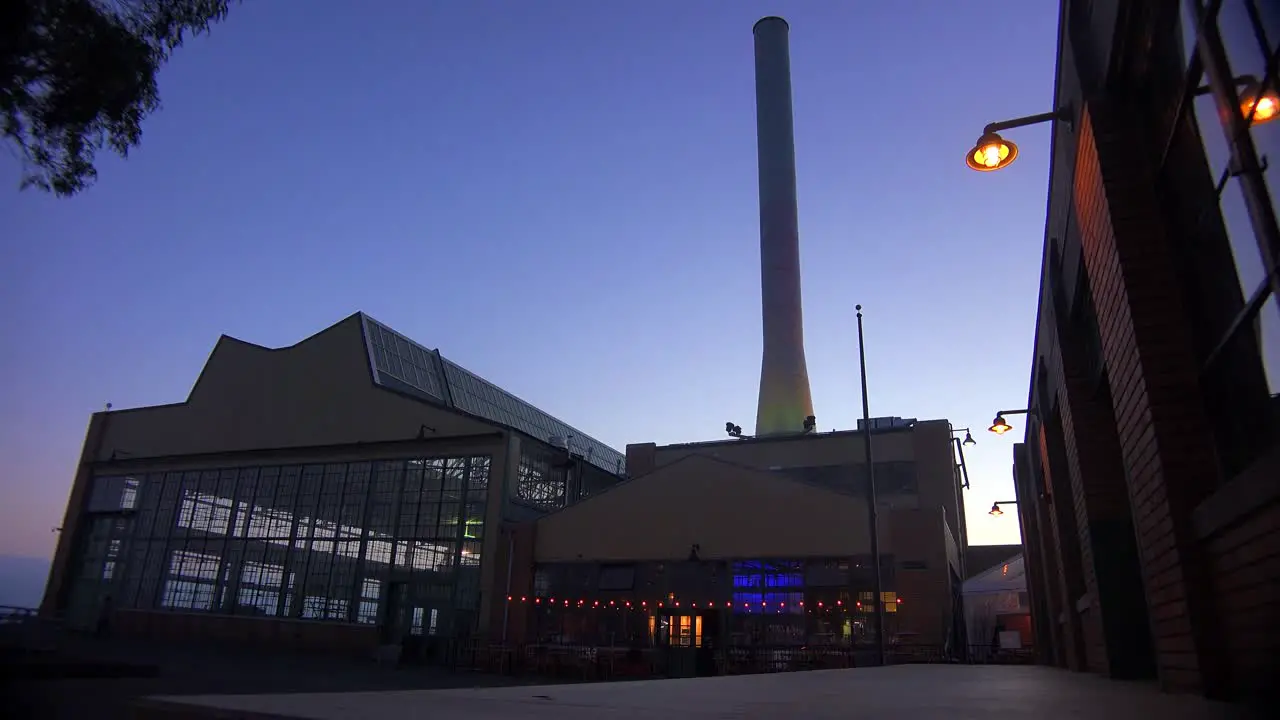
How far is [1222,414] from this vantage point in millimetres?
4438

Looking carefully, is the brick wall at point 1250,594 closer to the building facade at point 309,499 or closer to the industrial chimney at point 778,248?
the building facade at point 309,499

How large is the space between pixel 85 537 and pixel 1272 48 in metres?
45.1

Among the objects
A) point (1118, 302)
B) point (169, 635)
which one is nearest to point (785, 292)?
point (169, 635)

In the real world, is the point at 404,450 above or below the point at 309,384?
below

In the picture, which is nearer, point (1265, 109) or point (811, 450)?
point (1265, 109)

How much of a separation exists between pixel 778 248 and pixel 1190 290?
44478mm

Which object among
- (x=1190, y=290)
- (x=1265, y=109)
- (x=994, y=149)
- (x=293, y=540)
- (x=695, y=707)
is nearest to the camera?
(x=1265, y=109)

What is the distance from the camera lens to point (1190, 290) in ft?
15.9

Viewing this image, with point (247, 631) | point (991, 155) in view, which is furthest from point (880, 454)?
point (991, 155)

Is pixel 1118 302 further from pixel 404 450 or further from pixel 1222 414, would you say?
pixel 404 450

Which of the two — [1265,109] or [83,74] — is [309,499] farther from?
[1265,109]

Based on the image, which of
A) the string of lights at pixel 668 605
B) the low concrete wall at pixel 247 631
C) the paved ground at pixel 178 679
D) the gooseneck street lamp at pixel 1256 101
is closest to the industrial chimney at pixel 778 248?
the string of lights at pixel 668 605

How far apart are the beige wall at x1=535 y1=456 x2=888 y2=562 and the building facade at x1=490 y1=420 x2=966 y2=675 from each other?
1.4 inches

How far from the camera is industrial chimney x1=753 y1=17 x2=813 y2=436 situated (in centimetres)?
4491
